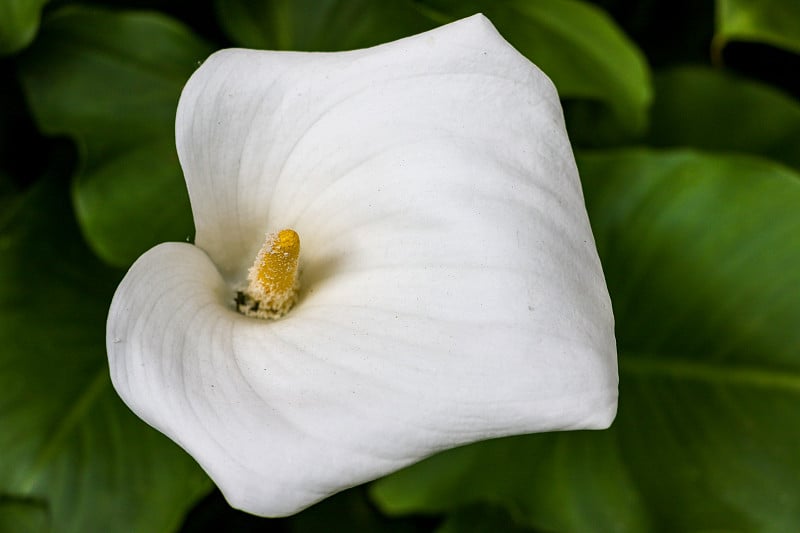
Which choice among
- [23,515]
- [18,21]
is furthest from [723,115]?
[23,515]

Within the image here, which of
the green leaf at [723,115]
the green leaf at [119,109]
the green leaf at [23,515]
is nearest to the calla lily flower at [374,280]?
the green leaf at [119,109]

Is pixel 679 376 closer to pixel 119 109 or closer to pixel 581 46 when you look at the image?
pixel 581 46

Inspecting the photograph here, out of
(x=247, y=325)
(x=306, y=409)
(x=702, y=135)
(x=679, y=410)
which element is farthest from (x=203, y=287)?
(x=702, y=135)

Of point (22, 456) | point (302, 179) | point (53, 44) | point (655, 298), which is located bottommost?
point (22, 456)

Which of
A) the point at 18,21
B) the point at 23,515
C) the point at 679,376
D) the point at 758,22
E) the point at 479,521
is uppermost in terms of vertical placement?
the point at 758,22

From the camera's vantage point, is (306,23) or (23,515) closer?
(23,515)

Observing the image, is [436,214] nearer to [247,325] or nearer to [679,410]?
[247,325]
